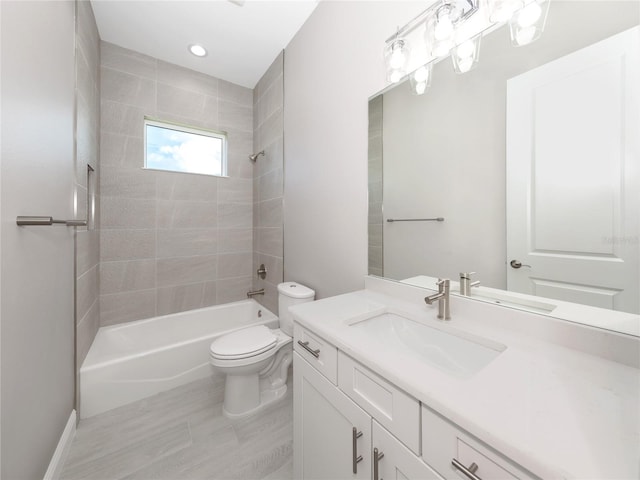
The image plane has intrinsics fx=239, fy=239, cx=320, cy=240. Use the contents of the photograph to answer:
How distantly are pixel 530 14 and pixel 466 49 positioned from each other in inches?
7.9

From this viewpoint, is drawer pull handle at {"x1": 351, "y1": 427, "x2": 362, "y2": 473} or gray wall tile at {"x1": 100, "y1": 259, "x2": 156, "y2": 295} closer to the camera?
drawer pull handle at {"x1": 351, "y1": 427, "x2": 362, "y2": 473}

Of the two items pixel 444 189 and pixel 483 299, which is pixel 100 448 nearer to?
pixel 483 299

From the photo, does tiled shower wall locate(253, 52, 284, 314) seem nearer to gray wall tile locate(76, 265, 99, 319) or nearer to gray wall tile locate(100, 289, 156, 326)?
gray wall tile locate(100, 289, 156, 326)

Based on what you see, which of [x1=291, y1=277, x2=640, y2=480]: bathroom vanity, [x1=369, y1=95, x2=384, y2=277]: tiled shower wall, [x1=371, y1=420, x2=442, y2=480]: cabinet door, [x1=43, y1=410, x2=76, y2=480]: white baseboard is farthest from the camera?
[x1=369, y1=95, x2=384, y2=277]: tiled shower wall

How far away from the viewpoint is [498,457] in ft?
1.35

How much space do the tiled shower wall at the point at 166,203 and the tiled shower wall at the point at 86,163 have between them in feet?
0.42

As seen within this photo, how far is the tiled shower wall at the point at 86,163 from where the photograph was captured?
1.48 m

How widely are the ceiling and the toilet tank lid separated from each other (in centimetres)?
207

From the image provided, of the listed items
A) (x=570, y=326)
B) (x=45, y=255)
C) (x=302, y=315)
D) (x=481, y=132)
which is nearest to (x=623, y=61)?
(x=481, y=132)

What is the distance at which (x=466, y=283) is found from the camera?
98 centimetres

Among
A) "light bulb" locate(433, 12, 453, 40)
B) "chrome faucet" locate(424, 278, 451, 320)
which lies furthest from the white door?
"light bulb" locate(433, 12, 453, 40)

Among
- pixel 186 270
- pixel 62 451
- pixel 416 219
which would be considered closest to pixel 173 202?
pixel 186 270

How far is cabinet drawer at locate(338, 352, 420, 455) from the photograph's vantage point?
1.83 ft

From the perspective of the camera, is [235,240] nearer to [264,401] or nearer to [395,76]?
[264,401]
